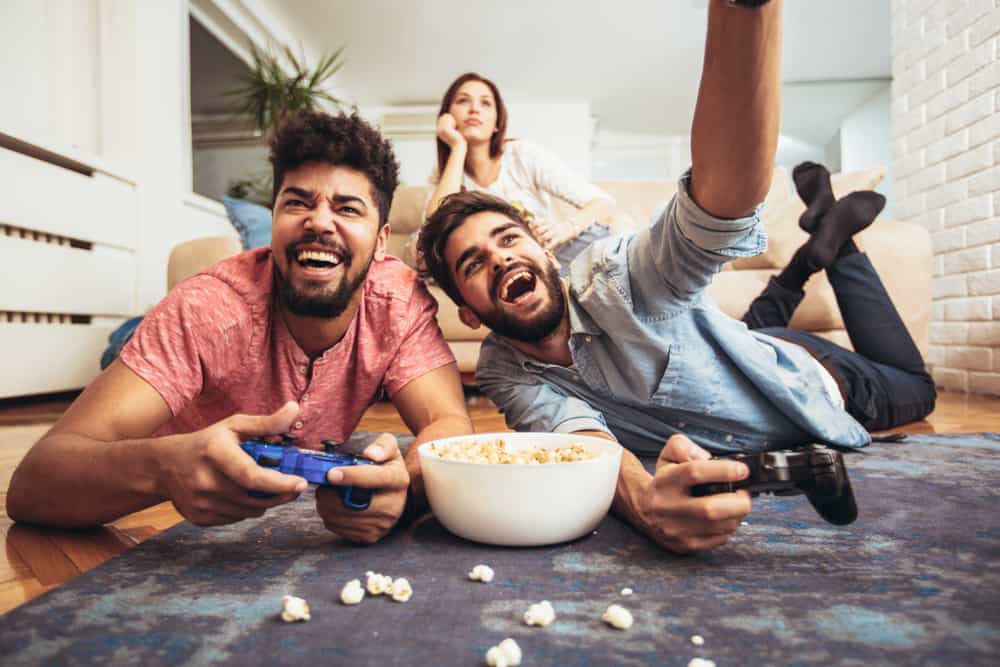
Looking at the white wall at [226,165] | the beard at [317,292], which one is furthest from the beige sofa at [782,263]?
the white wall at [226,165]

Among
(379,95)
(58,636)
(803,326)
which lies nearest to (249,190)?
(379,95)

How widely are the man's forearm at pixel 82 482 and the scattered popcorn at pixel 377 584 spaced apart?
0.99 feet

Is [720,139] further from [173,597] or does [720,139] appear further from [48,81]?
[48,81]

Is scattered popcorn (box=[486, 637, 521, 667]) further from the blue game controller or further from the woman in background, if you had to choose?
the woman in background

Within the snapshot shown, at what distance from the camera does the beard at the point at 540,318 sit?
3.95ft

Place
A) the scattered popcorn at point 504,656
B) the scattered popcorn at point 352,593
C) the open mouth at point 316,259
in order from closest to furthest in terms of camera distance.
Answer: the scattered popcorn at point 504,656, the scattered popcorn at point 352,593, the open mouth at point 316,259

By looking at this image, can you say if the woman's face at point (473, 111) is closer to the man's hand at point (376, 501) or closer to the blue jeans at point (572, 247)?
the blue jeans at point (572, 247)

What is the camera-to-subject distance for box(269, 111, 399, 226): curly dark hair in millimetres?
1221

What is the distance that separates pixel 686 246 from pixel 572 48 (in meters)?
5.70

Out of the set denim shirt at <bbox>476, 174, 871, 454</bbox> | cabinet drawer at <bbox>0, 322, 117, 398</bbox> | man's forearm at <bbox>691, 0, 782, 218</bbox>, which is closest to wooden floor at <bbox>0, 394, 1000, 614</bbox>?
denim shirt at <bbox>476, 174, 871, 454</bbox>

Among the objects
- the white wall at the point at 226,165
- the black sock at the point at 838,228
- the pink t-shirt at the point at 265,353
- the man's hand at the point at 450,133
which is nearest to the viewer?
the pink t-shirt at the point at 265,353

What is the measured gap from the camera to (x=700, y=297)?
3.94 feet

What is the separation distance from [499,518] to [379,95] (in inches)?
275

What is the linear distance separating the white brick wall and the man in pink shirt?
8.21 ft
